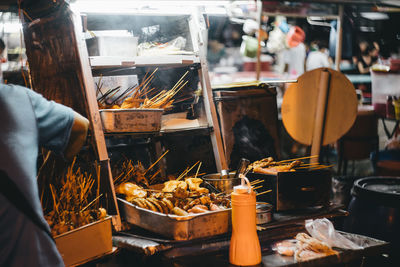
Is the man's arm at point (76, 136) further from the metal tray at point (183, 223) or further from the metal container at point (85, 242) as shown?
the metal tray at point (183, 223)

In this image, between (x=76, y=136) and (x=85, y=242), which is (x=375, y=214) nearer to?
(x=85, y=242)

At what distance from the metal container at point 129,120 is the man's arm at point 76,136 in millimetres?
665

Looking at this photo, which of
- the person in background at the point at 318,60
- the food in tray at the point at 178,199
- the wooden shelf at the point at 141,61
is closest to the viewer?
the food in tray at the point at 178,199

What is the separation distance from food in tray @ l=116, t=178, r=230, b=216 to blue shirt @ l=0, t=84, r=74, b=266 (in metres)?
0.99

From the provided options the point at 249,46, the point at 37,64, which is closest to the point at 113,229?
the point at 37,64

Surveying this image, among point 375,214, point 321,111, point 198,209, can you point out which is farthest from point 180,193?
point 375,214

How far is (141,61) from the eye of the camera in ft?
12.0

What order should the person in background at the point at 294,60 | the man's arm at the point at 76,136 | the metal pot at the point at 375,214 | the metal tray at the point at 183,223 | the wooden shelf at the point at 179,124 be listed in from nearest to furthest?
the man's arm at the point at 76,136, the metal tray at the point at 183,223, the metal pot at the point at 375,214, the wooden shelf at the point at 179,124, the person in background at the point at 294,60

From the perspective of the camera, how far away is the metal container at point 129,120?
11.1ft

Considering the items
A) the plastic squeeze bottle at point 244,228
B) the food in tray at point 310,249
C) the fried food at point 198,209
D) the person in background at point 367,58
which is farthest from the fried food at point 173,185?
the person in background at point 367,58

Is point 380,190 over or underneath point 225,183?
underneath

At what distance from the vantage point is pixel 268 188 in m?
3.60

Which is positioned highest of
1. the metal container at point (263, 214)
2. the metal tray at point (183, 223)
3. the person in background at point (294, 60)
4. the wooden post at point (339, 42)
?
the wooden post at point (339, 42)

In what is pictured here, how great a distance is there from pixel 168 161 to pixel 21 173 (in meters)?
2.46
